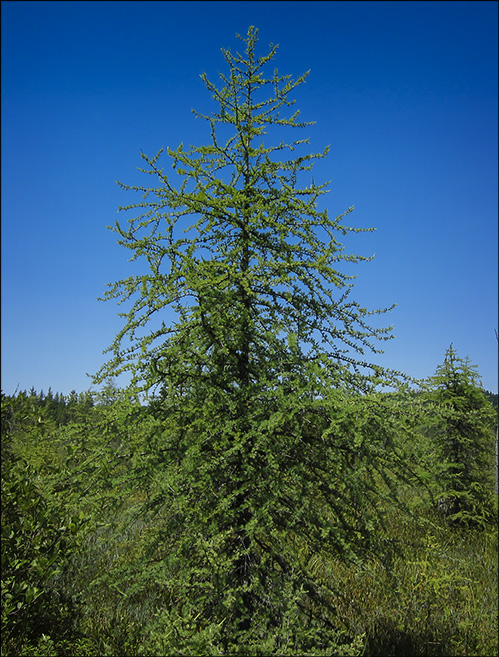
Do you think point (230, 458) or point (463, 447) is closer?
point (230, 458)

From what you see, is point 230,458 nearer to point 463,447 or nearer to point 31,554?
point 31,554

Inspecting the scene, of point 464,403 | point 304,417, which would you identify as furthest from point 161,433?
point 464,403

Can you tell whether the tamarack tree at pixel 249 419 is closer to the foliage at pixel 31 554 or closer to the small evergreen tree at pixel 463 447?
the foliage at pixel 31 554

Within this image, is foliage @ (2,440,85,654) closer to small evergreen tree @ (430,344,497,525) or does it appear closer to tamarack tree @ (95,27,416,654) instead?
tamarack tree @ (95,27,416,654)

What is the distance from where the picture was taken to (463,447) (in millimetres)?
11742

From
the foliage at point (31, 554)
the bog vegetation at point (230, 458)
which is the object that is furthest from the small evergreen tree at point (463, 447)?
the foliage at point (31, 554)

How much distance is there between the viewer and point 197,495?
3.79 metres

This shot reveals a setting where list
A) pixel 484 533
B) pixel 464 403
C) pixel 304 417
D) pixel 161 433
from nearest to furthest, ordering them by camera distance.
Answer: pixel 161 433
pixel 304 417
pixel 484 533
pixel 464 403

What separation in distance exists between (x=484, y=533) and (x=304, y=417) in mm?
9854

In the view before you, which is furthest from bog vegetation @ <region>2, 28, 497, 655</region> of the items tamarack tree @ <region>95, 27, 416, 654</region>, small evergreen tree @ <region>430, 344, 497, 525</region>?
small evergreen tree @ <region>430, 344, 497, 525</region>

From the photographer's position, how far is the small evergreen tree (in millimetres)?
11422

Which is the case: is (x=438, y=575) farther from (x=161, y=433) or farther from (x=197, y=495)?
(x=161, y=433)

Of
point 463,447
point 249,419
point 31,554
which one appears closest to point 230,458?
point 249,419

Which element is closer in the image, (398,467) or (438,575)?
(398,467)
